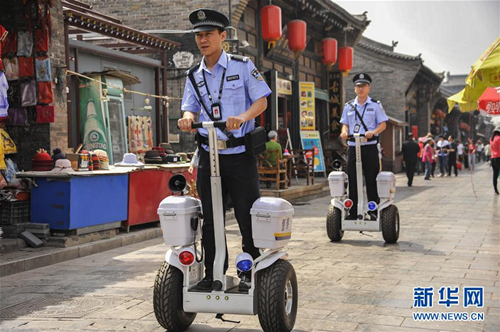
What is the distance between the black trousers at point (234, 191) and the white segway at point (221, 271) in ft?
0.39

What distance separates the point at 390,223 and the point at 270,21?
9.59 m

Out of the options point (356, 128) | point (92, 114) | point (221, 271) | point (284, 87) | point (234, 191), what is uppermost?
point (284, 87)

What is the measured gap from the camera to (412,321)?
14.0 ft

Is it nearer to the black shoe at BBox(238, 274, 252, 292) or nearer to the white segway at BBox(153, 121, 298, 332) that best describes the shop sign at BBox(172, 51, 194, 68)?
the white segway at BBox(153, 121, 298, 332)

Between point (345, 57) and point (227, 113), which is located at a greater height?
point (345, 57)

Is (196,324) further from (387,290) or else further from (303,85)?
(303,85)

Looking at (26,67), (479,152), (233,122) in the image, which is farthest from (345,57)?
(479,152)

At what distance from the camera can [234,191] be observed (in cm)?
418

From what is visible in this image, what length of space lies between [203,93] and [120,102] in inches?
289

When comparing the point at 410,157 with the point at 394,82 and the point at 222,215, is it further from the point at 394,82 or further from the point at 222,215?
the point at 222,215

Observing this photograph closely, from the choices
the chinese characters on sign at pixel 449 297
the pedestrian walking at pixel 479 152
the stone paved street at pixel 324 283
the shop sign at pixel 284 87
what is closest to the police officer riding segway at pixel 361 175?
the stone paved street at pixel 324 283

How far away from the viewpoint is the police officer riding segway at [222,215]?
3.88 m

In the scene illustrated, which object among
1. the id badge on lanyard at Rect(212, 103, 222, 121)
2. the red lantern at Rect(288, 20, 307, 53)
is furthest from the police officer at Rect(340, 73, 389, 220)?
the red lantern at Rect(288, 20, 307, 53)

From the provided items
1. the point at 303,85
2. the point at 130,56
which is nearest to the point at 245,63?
the point at 130,56
